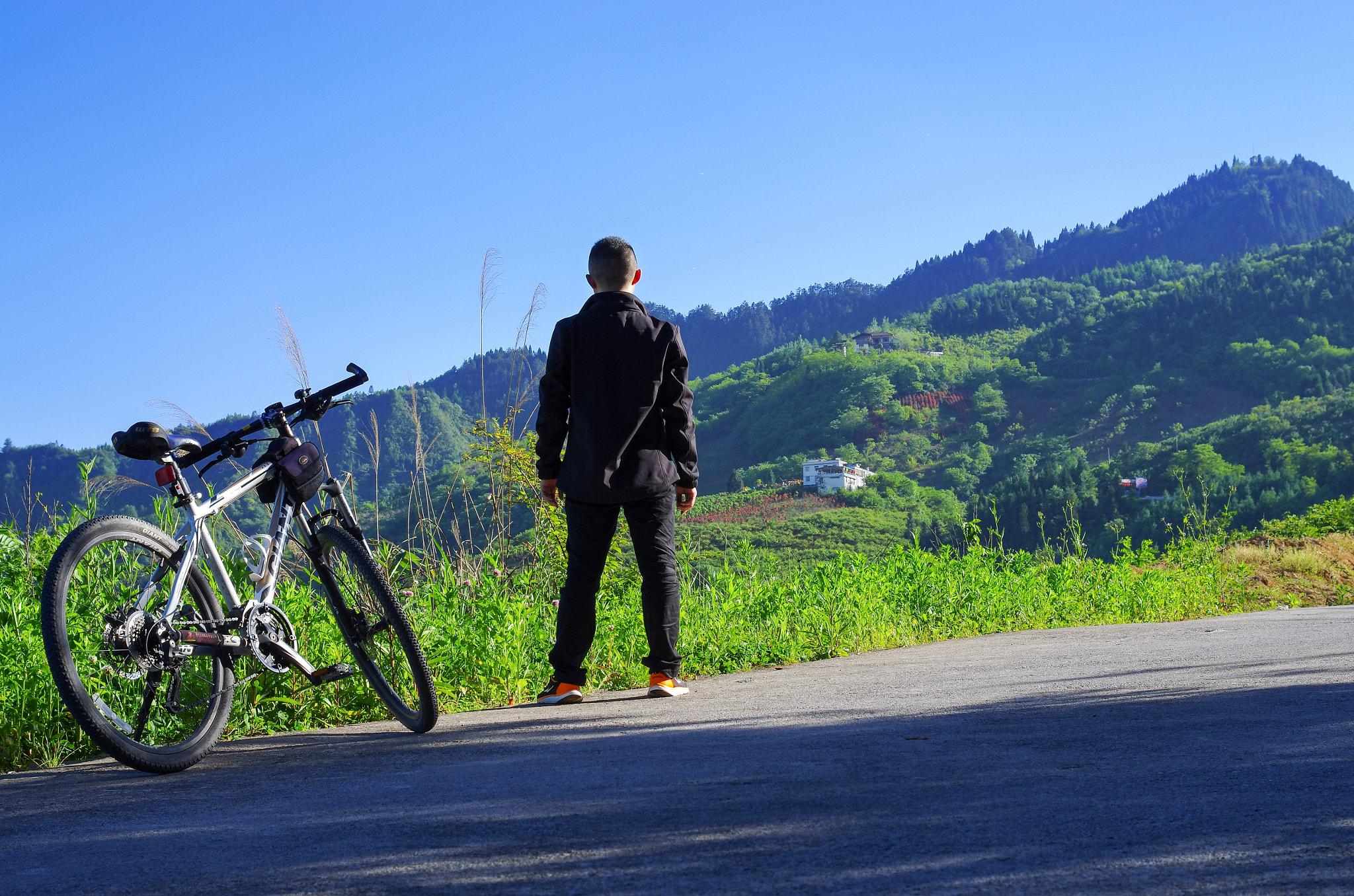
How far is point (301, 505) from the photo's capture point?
10.5ft

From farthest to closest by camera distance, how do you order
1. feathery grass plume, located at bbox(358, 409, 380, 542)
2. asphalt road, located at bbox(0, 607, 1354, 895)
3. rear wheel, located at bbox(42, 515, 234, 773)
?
feathery grass plume, located at bbox(358, 409, 380, 542), rear wheel, located at bbox(42, 515, 234, 773), asphalt road, located at bbox(0, 607, 1354, 895)

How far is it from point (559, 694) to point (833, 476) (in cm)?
9534

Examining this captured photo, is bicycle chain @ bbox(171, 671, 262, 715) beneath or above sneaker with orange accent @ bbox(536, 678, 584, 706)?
above

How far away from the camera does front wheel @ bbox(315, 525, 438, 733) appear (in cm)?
312

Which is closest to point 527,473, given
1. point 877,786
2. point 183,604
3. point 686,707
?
point 686,707

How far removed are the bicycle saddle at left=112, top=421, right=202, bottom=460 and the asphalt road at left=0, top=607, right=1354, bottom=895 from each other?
36.1 inches

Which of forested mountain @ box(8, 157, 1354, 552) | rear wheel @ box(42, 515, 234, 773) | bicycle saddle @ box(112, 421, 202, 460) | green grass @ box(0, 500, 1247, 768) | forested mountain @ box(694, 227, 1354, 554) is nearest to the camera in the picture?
rear wheel @ box(42, 515, 234, 773)

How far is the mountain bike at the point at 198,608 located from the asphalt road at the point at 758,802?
163 mm

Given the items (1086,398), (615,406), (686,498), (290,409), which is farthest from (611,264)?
(1086,398)

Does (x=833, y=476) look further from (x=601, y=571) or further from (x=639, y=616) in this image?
(x=601, y=571)

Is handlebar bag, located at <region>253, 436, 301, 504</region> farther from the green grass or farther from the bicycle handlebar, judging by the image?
the green grass

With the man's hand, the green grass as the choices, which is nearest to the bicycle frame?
the green grass

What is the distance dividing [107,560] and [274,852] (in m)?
1.84

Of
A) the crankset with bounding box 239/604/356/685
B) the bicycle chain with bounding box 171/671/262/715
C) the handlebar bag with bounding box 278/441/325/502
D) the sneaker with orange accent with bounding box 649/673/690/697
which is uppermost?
the handlebar bag with bounding box 278/441/325/502
